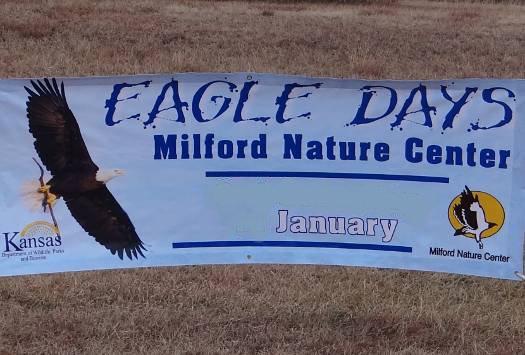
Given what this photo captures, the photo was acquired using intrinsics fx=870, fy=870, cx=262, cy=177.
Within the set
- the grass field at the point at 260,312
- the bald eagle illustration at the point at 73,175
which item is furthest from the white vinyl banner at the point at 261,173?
the grass field at the point at 260,312

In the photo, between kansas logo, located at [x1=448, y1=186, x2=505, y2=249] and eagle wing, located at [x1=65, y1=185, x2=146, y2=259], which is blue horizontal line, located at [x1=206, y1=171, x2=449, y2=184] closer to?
kansas logo, located at [x1=448, y1=186, x2=505, y2=249]

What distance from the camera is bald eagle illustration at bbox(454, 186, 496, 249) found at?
464cm

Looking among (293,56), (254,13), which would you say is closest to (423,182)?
(293,56)

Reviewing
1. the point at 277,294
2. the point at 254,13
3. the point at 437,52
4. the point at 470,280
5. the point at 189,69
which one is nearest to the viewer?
the point at 277,294

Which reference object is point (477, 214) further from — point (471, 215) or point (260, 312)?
point (260, 312)

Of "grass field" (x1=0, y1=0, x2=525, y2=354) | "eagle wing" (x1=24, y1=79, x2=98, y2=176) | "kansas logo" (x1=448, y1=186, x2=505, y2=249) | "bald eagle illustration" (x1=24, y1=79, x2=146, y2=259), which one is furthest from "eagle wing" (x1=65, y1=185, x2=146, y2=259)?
"kansas logo" (x1=448, y1=186, x2=505, y2=249)

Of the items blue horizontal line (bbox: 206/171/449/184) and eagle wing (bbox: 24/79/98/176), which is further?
blue horizontal line (bbox: 206/171/449/184)

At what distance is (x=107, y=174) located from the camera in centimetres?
462

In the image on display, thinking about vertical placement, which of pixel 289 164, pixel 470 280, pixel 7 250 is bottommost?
pixel 470 280

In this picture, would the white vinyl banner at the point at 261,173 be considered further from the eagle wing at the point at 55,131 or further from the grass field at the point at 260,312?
the grass field at the point at 260,312

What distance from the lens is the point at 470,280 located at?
565cm

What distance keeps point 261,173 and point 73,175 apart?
100 centimetres

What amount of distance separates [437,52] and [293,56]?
2.47m

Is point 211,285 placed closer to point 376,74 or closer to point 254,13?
point 376,74
